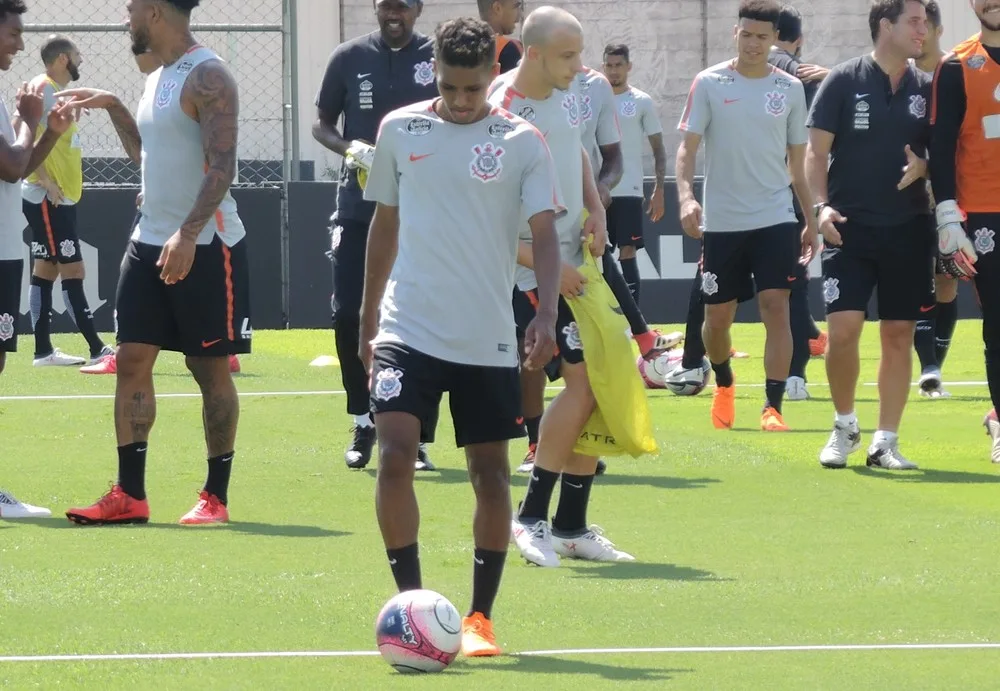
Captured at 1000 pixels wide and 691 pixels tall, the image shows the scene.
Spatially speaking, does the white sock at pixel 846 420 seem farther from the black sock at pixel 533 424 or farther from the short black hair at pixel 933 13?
the short black hair at pixel 933 13

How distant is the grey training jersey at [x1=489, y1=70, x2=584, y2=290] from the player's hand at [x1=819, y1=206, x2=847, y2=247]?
226cm

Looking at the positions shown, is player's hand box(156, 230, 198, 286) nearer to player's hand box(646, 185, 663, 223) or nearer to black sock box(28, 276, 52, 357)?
player's hand box(646, 185, 663, 223)

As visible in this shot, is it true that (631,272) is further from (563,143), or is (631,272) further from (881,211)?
(563,143)

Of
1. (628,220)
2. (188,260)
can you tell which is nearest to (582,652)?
(188,260)

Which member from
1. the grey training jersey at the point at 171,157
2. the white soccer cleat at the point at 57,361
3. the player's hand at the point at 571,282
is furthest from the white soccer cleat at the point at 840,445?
the white soccer cleat at the point at 57,361

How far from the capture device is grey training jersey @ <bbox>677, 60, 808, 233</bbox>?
10.5 m

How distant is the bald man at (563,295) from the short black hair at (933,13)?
3.14 m

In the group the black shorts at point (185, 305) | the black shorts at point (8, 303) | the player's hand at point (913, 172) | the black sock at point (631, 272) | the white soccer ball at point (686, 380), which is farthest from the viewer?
the black sock at point (631, 272)

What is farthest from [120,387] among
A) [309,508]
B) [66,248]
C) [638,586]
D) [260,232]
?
[260,232]

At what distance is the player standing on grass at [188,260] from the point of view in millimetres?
7434

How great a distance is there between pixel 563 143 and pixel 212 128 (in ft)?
4.57

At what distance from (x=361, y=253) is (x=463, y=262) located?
12.9 feet

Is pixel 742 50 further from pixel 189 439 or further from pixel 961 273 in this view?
pixel 189 439

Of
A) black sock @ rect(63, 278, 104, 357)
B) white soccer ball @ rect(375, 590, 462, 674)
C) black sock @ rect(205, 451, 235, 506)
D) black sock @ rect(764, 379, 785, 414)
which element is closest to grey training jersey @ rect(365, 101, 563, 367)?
white soccer ball @ rect(375, 590, 462, 674)
